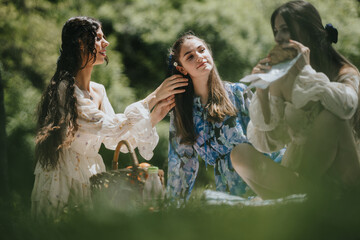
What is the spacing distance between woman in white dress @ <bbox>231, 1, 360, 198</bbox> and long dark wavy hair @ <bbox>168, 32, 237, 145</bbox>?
1.21 feet

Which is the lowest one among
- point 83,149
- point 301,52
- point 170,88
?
point 83,149

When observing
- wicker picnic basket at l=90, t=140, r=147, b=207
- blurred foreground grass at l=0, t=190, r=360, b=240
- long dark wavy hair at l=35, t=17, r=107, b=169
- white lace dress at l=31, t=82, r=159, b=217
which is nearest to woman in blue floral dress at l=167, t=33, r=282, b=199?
white lace dress at l=31, t=82, r=159, b=217

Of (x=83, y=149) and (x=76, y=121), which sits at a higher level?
(x=76, y=121)

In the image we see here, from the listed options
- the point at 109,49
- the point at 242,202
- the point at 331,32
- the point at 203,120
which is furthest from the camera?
the point at 109,49

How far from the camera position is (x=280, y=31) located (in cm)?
134

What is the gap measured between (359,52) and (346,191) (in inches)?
24.3

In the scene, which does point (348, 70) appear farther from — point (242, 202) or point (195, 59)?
point (195, 59)

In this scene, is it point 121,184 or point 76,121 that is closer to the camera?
point 121,184

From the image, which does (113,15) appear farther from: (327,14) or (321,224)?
(321,224)

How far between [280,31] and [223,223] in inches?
24.9

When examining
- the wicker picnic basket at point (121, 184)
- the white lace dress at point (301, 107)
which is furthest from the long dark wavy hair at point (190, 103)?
the white lace dress at point (301, 107)

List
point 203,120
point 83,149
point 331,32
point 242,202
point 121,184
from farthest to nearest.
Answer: point 83,149
point 203,120
point 121,184
point 331,32
point 242,202

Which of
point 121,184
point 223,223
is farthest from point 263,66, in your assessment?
point 121,184

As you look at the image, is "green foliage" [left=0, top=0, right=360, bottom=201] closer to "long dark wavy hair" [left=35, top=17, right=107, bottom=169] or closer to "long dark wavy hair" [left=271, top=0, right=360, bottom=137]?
"long dark wavy hair" [left=35, top=17, right=107, bottom=169]
